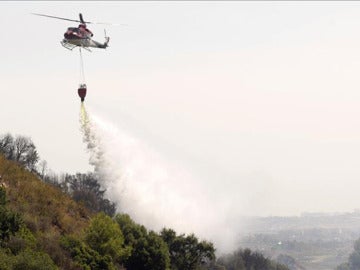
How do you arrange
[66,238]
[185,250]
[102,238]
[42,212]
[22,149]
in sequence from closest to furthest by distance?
[66,238] < [102,238] < [42,212] < [185,250] < [22,149]

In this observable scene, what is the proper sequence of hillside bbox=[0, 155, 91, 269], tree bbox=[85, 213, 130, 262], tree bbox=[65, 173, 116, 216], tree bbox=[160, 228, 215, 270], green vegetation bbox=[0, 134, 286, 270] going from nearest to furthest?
green vegetation bbox=[0, 134, 286, 270] → hillside bbox=[0, 155, 91, 269] → tree bbox=[85, 213, 130, 262] → tree bbox=[160, 228, 215, 270] → tree bbox=[65, 173, 116, 216]

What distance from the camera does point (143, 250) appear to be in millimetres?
55656

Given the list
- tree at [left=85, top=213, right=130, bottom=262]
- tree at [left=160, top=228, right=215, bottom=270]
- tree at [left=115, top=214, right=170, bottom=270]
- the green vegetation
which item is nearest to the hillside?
the green vegetation

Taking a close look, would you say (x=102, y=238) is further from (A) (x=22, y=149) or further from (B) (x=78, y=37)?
(A) (x=22, y=149)

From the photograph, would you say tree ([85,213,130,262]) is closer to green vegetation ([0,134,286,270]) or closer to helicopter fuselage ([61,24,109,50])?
green vegetation ([0,134,286,270])

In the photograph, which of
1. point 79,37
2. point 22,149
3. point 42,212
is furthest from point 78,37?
point 22,149

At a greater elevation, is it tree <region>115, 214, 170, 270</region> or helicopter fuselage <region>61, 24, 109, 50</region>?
helicopter fuselage <region>61, 24, 109, 50</region>

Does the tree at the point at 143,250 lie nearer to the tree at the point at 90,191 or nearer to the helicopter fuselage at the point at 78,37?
the helicopter fuselage at the point at 78,37

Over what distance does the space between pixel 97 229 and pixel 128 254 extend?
8.12 meters

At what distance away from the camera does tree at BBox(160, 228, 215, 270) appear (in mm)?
71312

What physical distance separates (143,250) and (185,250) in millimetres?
17498

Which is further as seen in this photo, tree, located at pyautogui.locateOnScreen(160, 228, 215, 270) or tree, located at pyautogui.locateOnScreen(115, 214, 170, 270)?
tree, located at pyautogui.locateOnScreen(160, 228, 215, 270)

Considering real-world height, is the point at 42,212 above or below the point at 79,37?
below

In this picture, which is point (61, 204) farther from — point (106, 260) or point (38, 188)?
point (106, 260)
